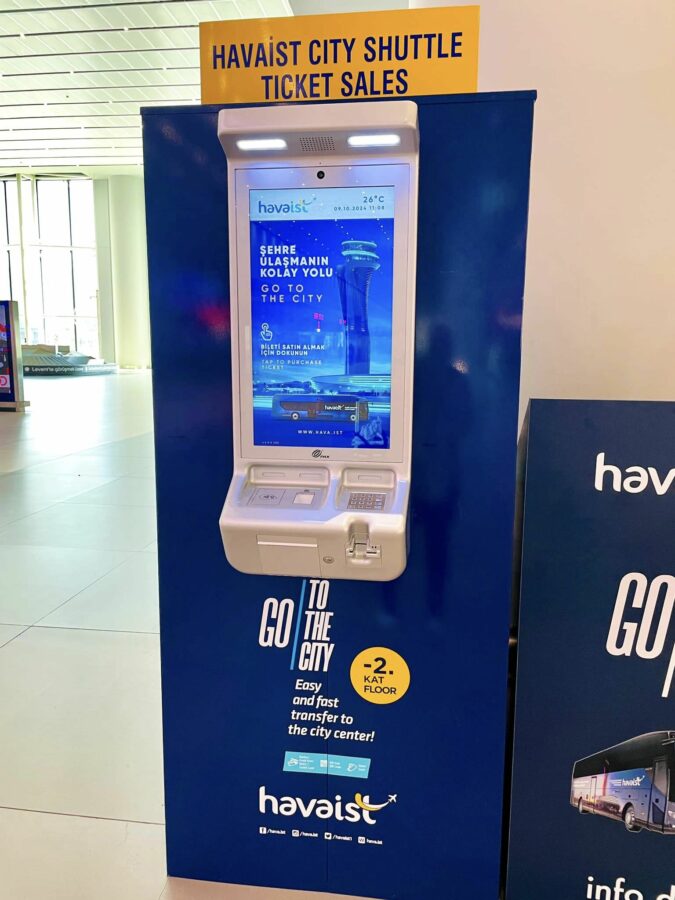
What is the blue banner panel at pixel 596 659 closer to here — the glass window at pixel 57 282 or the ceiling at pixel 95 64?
Answer: the ceiling at pixel 95 64

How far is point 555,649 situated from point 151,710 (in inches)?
71.0

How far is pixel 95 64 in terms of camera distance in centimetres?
1335

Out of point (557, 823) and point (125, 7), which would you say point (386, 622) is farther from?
point (125, 7)

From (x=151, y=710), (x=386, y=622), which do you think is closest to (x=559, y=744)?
(x=386, y=622)

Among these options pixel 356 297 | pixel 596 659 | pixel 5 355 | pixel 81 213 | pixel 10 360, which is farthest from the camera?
pixel 81 213

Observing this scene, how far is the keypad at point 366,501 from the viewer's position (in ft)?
5.13

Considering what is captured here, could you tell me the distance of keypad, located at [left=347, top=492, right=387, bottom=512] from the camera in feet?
5.13

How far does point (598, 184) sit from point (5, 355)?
11.2 m

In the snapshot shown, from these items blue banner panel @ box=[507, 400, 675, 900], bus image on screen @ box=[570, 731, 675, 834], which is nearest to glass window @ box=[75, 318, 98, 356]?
blue banner panel @ box=[507, 400, 675, 900]

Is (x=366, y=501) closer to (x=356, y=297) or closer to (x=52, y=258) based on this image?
(x=356, y=297)

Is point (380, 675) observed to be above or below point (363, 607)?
below

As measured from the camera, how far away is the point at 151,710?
2.83 m

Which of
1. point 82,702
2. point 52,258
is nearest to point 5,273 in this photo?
point 52,258

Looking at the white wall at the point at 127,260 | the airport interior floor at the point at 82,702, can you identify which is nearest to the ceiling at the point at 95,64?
the white wall at the point at 127,260
